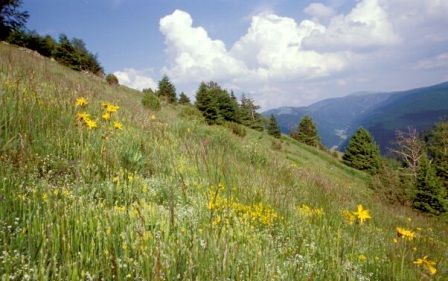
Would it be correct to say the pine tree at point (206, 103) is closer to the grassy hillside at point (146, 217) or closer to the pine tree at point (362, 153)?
the pine tree at point (362, 153)

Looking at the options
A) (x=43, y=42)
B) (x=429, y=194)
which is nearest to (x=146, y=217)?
(x=429, y=194)

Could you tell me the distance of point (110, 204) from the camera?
253 cm

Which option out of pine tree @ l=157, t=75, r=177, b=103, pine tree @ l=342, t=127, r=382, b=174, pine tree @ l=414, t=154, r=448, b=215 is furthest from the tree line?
pine tree @ l=342, t=127, r=382, b=174

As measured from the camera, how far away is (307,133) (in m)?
57.8

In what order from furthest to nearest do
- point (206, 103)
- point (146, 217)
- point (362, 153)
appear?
1. point (362, 153)
2. point (206, 103)
3. point (146, 217)

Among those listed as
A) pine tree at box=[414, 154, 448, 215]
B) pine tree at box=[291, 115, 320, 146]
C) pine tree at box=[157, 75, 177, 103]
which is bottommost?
pine tree at box=[414, 154, 448, 215]

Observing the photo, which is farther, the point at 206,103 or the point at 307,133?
the point at 307,133

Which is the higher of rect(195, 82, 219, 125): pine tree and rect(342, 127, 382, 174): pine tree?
rect(195, 82, 219, 125): pine tree

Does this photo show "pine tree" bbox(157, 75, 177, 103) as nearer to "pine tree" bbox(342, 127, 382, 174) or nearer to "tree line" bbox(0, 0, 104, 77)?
"tree line" bbox(0, 0, 104, 77)

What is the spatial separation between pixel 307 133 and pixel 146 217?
5831 centimetres

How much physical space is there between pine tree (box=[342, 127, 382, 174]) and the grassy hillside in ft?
148

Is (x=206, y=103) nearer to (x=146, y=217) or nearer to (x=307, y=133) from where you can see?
(x=307, y=133)

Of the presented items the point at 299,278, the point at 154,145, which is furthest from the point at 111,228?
the point at 154,145

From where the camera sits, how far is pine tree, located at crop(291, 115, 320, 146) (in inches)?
2231
